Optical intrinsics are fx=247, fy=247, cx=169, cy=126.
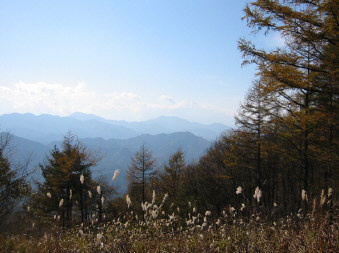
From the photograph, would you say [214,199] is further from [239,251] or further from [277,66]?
[239,251]

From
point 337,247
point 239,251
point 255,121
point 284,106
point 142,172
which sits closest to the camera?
point 337,247

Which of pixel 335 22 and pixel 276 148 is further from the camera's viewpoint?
pixel 276 148

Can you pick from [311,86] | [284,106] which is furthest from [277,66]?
[284,106]

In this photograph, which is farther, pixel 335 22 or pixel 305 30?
pixel 305 30

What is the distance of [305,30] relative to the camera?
222 inches

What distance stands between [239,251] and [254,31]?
5.28 metres

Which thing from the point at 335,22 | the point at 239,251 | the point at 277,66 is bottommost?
the point at 239,251

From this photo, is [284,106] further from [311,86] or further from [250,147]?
[250,147]

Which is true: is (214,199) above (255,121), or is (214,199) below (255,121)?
below

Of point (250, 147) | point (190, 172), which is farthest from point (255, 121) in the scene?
point (190, 172)

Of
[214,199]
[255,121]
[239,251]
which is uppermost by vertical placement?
[255,121]

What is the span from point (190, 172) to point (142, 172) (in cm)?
1020

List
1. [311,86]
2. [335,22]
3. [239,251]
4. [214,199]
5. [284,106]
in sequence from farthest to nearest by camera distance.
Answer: [214,199]
[284,106]
[311,86]
[335,22]
[239,251]

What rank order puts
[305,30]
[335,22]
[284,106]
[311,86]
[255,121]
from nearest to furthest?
1. [335,22]
2. [305,30]
3. [311,86]
4. [284,106]
5. [255,121]
